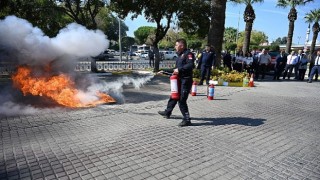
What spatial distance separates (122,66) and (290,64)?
46.7 feet

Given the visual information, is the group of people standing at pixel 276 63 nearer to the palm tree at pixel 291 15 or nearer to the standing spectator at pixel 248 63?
the standing spectator at pixel 248 63

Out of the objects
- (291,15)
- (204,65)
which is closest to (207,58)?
(204,65)

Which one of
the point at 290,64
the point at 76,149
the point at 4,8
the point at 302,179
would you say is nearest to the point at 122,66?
the point at 4,8

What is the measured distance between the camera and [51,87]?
8266mm

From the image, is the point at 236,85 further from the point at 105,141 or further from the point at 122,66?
the point at 122,66

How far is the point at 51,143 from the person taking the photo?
5285 mm

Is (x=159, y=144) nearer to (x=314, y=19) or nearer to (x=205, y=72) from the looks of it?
(x=205, y=72)

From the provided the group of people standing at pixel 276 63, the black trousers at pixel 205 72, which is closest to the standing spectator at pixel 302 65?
the group of people standing at pixel 276 63

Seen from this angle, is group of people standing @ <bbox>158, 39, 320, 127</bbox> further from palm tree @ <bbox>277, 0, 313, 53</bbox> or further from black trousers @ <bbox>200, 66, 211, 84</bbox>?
palm tree @ <bbox>277, 0, 313, 53</bbox>

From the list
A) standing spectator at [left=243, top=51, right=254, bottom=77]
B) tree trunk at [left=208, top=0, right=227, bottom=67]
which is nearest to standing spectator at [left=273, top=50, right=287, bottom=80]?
standing spectator at [left=243, top=51, right=254, bottom=77]

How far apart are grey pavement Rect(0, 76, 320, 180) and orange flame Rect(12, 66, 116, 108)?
0.79 m

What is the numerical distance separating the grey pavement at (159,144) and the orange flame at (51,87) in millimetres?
792

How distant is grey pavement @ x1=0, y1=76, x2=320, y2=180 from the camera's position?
4.24 m

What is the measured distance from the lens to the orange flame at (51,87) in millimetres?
8195
